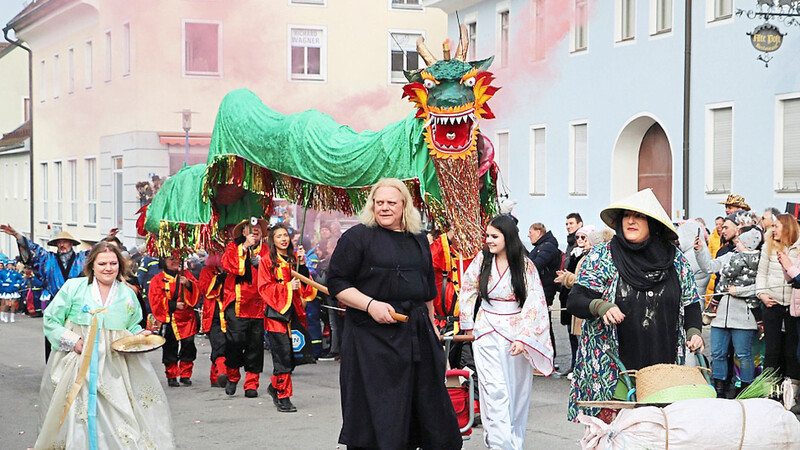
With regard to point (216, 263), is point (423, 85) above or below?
above

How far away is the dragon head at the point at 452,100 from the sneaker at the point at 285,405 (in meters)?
2.62

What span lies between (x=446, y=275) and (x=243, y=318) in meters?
2.09

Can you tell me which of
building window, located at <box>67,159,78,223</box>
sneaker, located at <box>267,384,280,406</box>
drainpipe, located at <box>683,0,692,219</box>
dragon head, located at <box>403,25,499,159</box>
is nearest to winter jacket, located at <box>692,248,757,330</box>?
dragon head, located at <box>403,25,499,159</box>

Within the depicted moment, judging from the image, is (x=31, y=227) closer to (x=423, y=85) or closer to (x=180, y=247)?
(x=180, y=247)

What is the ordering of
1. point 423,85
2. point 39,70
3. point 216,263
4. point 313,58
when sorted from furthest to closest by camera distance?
point 39,70 < point 313,58 < point 216,263 < point 423,85

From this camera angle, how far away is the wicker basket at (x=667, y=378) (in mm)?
5035

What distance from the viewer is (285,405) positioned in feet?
34.3

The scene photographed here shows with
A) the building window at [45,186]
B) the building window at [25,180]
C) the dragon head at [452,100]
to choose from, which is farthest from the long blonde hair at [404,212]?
the building window at [25,180]

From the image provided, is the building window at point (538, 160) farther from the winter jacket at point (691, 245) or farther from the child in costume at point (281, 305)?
the child in costume at point (281, 305)

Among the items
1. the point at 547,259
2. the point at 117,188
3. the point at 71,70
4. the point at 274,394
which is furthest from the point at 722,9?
the point at 117,188

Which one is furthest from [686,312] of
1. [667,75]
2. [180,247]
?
[667,75]

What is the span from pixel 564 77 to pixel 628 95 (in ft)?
4.04

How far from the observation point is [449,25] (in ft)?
80.1

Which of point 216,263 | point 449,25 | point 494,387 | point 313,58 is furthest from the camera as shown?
point 449,25
